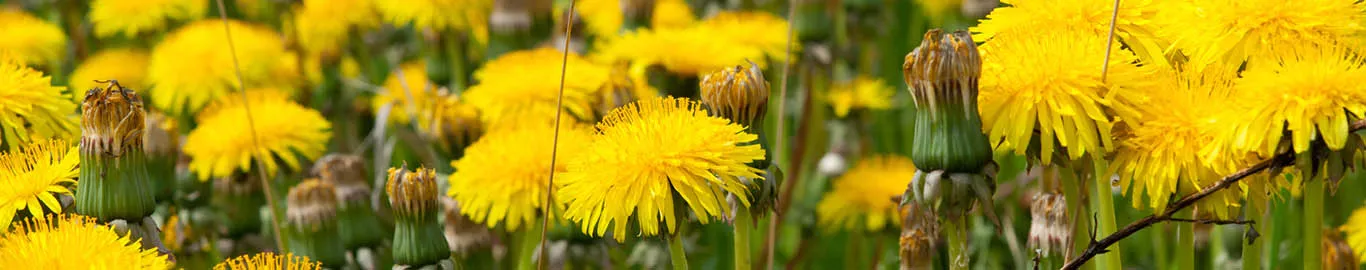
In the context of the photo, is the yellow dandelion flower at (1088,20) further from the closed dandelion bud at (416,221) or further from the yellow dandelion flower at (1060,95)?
the closed dandelion bud at (416,221)

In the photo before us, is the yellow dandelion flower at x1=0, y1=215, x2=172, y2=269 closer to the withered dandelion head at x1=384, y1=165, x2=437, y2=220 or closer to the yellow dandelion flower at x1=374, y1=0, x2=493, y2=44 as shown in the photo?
the withered dandelion head at x1=384, y1=165, x2=437, y2=220

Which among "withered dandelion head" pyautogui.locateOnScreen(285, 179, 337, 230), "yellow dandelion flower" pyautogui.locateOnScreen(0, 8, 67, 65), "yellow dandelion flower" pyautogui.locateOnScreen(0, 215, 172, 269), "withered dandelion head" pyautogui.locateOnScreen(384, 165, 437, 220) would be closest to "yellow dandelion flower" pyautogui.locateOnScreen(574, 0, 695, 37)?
"withered dandelion head" pyautogui.locateOnScreen(285, 179, 337, 230)

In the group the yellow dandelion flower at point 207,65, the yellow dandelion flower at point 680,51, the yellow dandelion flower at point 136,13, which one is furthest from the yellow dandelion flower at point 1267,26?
the yellow dandelion flower at point 136,13

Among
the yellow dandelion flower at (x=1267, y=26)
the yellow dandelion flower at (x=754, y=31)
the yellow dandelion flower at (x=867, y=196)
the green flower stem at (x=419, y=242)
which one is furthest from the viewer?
the yellow dandelion flower at (x=754, y=31)

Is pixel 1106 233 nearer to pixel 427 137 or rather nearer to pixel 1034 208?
pixel 1034 208

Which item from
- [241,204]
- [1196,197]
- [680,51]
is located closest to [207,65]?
[241,204]

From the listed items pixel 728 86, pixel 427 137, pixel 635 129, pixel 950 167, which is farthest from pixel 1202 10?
pixel 427 137
